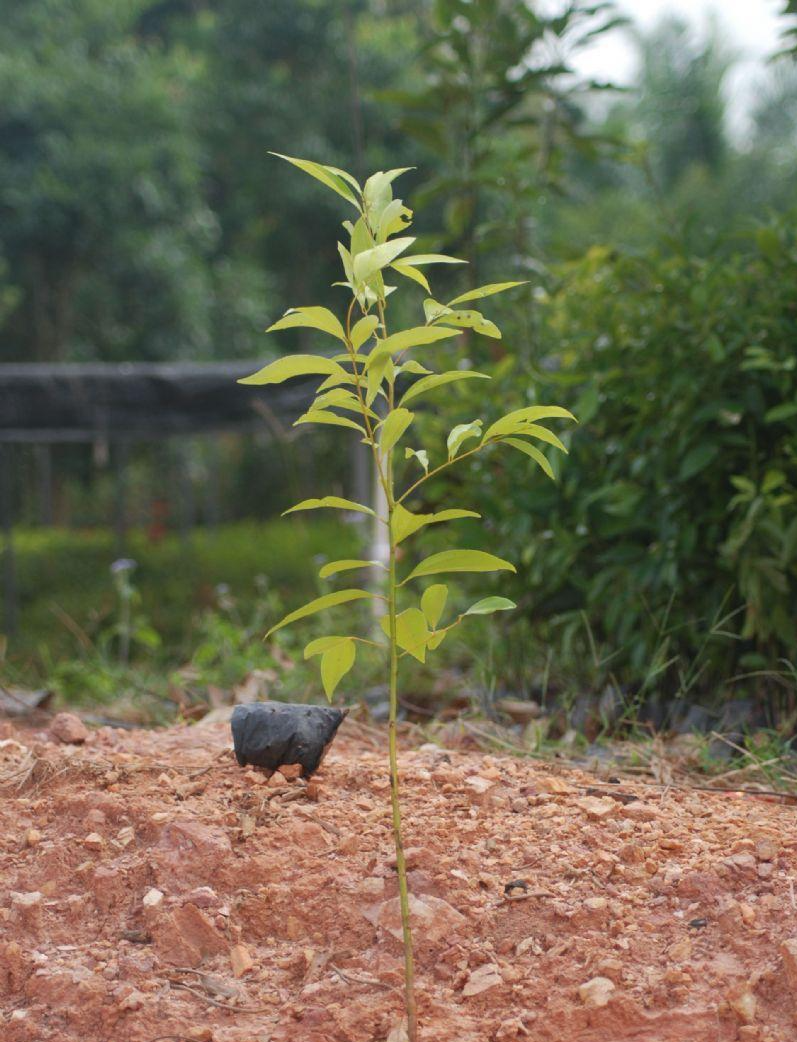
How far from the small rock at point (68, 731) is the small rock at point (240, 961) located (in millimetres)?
866

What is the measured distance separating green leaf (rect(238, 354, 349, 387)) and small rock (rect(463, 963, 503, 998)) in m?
0.81

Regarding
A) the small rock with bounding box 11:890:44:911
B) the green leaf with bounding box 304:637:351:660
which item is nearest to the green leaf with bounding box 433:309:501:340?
the green leaf with bounding box 304:637:351:660

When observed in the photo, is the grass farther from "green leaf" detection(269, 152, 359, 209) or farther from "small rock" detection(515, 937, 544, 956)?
"green leaf" detection(269, 152, 359, 209)

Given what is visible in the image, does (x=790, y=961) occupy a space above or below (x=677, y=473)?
below

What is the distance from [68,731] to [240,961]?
904 millimetres

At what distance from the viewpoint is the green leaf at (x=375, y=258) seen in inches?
51.1

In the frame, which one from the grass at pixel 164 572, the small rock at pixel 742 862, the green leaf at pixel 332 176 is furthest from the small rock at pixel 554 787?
the grass at pixel 164 572

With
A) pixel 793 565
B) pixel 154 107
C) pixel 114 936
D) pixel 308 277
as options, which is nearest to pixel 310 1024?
pixel 114 936

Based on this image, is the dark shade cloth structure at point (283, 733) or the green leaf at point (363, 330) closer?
the green leaf at point (363, 330)

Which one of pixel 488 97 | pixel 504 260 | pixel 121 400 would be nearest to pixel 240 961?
pixel 488 97

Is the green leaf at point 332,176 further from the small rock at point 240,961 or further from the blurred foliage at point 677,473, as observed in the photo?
the blurred foliage at point 677,473

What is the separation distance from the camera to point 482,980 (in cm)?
150

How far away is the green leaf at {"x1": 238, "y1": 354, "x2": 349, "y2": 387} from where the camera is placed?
53.1 inches

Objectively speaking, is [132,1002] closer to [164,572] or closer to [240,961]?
[240,961]
